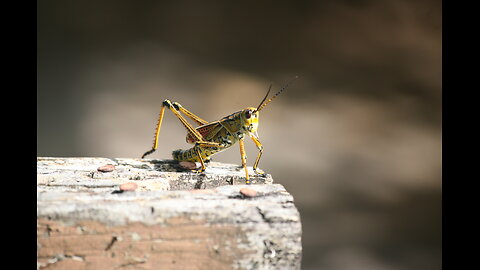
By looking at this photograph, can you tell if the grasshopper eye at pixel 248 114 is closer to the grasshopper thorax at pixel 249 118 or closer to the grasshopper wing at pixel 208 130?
the grasshopper thorax at pixel 249 118

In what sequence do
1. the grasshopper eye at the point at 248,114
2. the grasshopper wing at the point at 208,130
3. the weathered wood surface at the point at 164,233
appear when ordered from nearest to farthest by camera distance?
the weathered wood surface at the point at 164,233 → the grasshopper eye at the point at 248,114 → the grasshopper wing at the point at 208,130

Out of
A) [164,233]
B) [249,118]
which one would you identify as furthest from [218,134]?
[164,233]

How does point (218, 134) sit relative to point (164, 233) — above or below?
above

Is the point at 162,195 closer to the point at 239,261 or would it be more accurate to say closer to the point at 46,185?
the point at 239,261

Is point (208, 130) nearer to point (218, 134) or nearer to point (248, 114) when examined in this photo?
point (218, 134)

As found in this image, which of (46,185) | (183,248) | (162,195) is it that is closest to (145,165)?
(46,185)

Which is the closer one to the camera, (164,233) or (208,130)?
(164,233)

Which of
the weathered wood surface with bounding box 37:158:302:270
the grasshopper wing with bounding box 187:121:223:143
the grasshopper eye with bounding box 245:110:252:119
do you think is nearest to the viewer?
the weathered wood surface with bounding box 37:158:302:270

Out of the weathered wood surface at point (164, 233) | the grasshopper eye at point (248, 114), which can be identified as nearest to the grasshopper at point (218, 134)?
the grasshopper eye at point (248, 114)

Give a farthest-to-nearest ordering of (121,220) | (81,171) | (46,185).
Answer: (81,171) → (46,185) → (121,220)

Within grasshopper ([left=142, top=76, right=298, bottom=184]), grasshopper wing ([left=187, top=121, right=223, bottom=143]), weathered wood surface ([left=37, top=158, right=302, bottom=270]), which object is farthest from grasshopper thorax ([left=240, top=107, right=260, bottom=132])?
weathered wood surface ([left=37, top=158, right=302, bottom=270])

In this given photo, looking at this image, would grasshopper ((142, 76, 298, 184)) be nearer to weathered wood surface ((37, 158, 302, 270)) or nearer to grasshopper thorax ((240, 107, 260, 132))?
grasshopper thorax ((240, 107, 260, 132))
